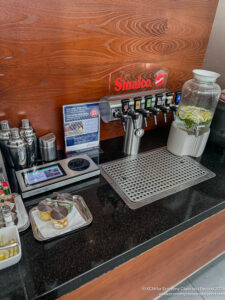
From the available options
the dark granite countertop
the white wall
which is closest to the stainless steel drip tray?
the dark granite countertop

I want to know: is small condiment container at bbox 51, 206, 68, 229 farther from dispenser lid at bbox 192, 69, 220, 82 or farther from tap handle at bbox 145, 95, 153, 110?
dispenser lid at bbox 192, 69, 220, 82

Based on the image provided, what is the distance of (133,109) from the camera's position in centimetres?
106

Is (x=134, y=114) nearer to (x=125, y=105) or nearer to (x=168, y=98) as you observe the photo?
(x=125, y=105)

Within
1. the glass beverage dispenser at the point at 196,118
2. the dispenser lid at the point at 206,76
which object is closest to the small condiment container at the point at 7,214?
the glass beverage dispenser at the point at 196,118

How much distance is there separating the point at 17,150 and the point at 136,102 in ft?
1.79

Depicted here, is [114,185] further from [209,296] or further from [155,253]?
[209,296]

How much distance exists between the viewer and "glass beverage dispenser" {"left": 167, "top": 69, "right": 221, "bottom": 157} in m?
1.09

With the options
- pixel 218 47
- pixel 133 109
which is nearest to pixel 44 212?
pixel 133 109

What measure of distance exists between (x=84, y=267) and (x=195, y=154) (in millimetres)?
796

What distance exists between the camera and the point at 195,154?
1183 mm

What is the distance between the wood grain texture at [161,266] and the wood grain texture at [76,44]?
2.14 ft

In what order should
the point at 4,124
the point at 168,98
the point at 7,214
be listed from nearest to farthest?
1. the point at 7,214
2. the point at 4,124
3. the point at 168,98

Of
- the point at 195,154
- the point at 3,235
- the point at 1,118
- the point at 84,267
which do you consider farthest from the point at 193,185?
the point at 1,118

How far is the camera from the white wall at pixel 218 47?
1.29 m
